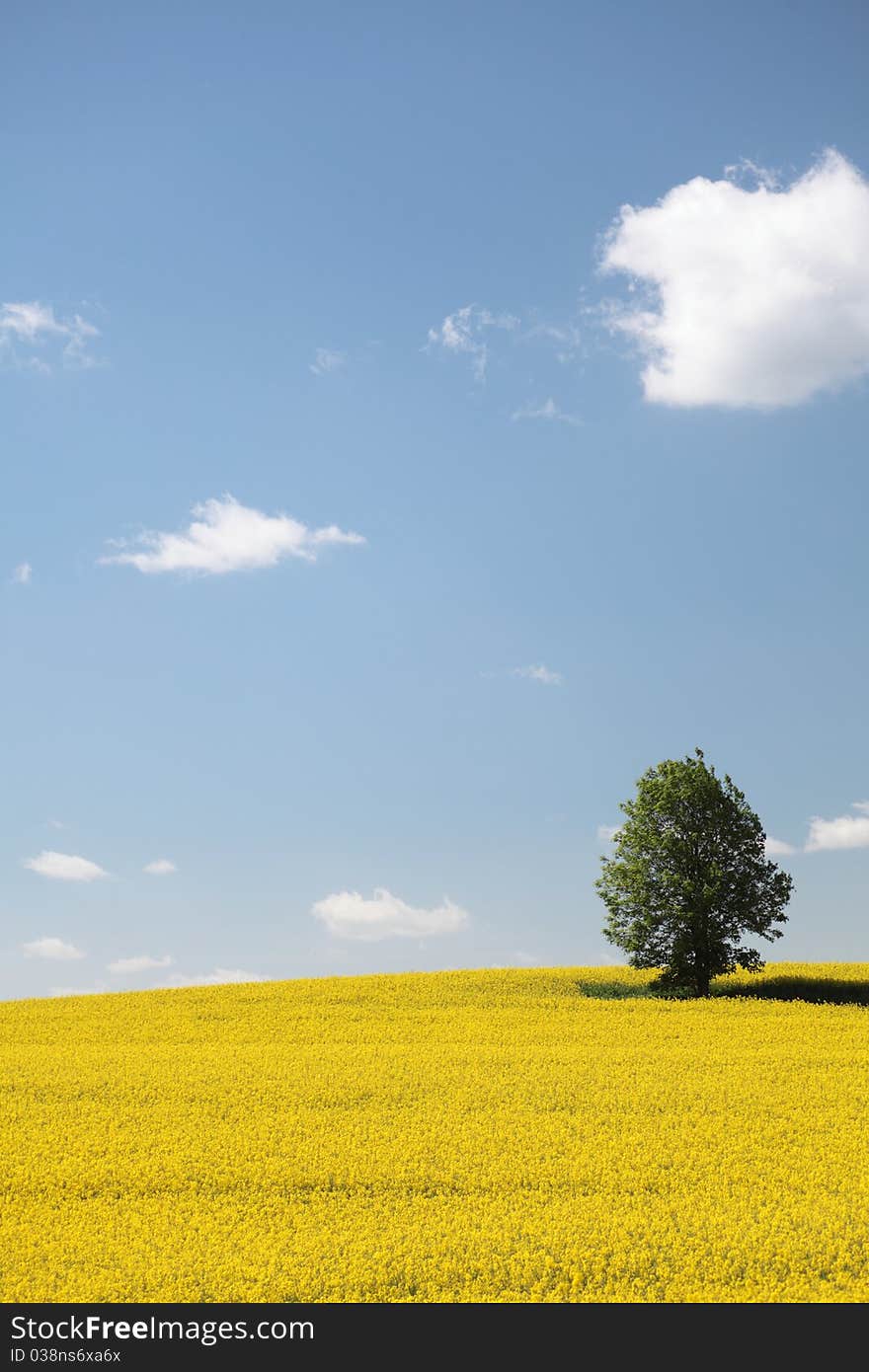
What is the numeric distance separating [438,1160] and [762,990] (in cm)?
3029

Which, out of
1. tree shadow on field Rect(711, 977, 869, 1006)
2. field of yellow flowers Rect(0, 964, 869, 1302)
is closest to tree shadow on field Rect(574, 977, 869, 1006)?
tree shadow on field Rect(711, 977, 869, 1006)

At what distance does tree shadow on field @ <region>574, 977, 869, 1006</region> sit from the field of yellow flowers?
22.3 feet

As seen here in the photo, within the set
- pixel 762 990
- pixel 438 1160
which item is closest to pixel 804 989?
pixel 762 990

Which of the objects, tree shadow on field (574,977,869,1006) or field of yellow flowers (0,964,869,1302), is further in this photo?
tree shadow on field (574,977,869,1006)

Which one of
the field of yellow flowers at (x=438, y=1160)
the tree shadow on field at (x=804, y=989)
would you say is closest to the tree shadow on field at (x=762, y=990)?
the tree shadow on field at (x=804, y=989)

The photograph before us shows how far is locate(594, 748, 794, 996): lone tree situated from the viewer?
1881 inches

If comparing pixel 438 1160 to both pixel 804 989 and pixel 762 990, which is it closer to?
pixel 762 990

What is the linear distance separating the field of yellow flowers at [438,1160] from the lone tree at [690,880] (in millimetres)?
8056

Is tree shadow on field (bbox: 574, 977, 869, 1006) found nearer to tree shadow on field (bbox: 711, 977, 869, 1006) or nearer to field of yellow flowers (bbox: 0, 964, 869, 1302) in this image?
tree shadow on field (bbox: 711, 977, 869, 1006)

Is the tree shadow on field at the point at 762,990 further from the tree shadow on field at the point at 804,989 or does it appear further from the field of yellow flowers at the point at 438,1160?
the field of yellow flowers at the point at 438,1160

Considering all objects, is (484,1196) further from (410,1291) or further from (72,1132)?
(72,1132)
